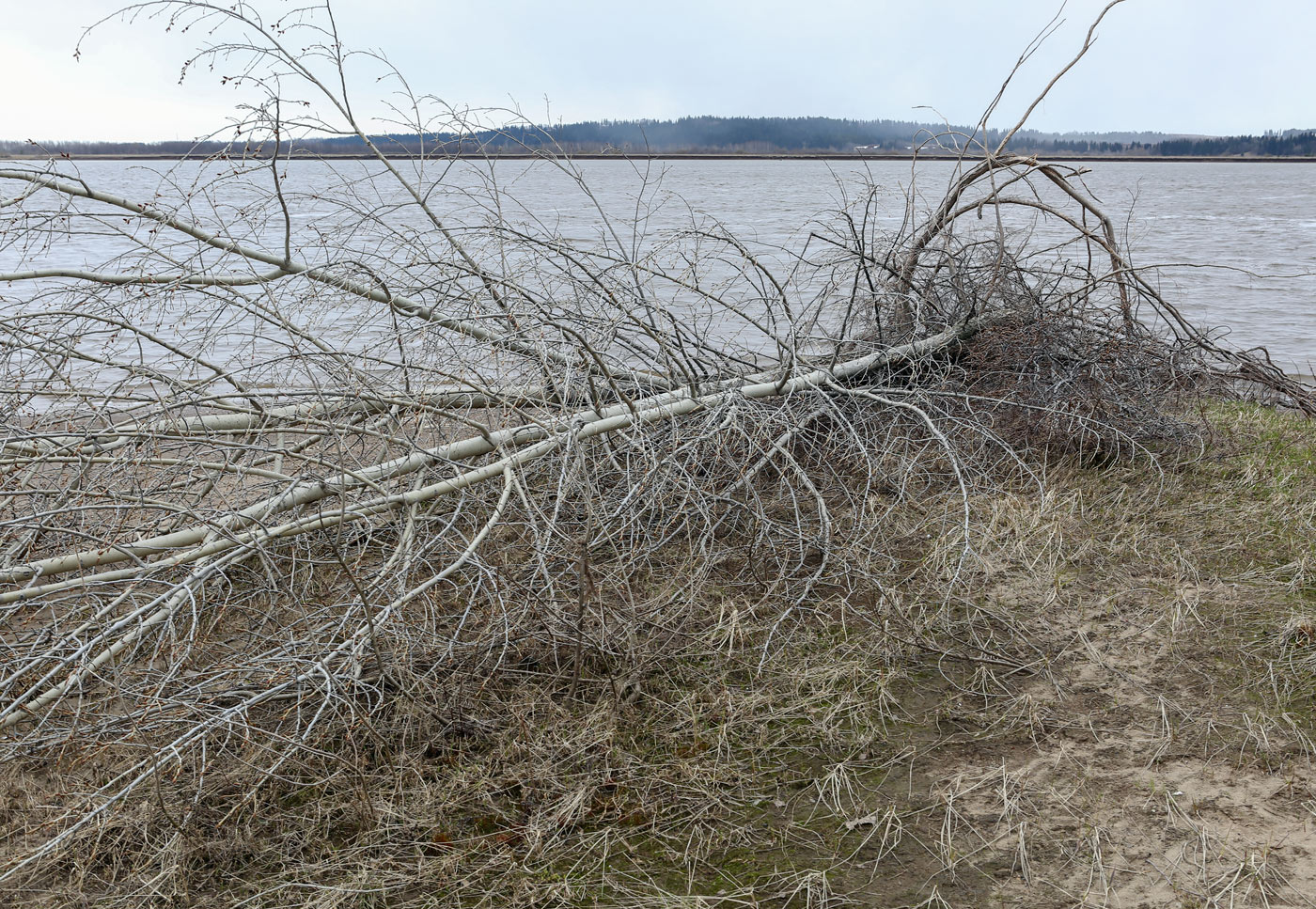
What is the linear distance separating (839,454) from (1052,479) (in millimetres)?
1253

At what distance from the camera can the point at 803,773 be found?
314 cm

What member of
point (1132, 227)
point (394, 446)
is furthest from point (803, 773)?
point (1132, 227)

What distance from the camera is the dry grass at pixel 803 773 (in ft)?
8.73

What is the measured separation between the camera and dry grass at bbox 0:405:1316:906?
2660 mm

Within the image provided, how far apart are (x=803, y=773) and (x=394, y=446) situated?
284 cm

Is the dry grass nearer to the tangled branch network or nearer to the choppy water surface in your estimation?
the tangled branch network

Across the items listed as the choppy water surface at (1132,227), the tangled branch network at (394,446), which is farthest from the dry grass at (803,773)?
the choppy water surface at (1132,227)

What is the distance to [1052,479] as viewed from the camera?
559 cm

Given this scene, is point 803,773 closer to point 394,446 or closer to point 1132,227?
point 394,446

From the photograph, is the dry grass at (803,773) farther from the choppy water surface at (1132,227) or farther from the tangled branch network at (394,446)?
the choppy water surface at (1132,227)

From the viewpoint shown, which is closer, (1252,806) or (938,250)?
(1252,806)

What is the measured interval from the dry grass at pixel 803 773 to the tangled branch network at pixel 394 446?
0.44 ft

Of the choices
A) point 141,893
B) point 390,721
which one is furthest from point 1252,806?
point 141,893

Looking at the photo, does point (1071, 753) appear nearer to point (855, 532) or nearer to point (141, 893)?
point (855, 532)
